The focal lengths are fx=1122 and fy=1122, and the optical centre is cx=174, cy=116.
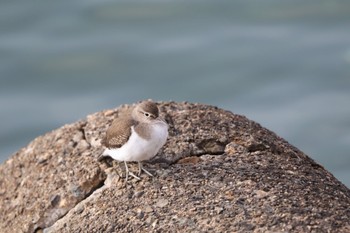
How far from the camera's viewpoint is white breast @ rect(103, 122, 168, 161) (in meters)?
6.56

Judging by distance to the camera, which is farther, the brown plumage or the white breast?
the brown plumage

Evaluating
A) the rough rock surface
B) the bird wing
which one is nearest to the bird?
the bird wing

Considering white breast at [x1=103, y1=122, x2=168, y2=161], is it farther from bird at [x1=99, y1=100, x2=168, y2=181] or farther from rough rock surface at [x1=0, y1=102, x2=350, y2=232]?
rough rock surface at [x1=0, y1=102, x2=350, y2=232]

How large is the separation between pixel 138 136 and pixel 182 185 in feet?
1.41

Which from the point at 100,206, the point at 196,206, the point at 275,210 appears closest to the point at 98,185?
the point at 100,206

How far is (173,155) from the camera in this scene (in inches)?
270

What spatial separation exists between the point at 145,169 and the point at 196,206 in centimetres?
59

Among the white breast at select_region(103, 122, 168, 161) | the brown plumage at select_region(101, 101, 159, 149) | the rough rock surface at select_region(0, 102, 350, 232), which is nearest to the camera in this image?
the rough rock surface at select_region(0, 102, 350, 232)

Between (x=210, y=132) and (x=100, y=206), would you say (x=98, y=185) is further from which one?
(x=210, y=132)

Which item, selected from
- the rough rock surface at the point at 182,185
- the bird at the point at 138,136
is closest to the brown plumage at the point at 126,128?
the bird at the point at 138,136

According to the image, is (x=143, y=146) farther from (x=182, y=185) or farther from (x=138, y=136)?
(x=182, y=185)

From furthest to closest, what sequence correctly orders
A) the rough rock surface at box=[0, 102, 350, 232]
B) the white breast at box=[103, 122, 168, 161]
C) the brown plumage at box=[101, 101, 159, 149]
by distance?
the brown plumage at box=[101, 101, 159, 149]
the white breast at box=[103, 122, 168, 161]
the rough rock surface at box=[0, 102, 350, 232]

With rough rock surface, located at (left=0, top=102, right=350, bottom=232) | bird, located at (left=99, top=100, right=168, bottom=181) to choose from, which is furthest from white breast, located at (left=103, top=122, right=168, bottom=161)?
rough rock surface, located at (left=0, top=102, right=350, bottom=232)

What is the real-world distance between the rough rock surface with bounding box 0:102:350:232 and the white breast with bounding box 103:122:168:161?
0.43ft
